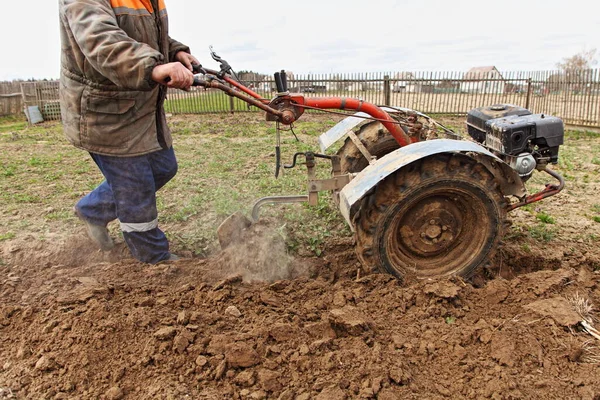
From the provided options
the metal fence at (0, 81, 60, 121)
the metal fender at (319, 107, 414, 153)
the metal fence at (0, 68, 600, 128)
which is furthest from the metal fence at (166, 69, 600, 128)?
the metal fender at (319, 107, 414, 153)

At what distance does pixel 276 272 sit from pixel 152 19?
6.36 ft

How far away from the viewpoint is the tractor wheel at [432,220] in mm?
2988

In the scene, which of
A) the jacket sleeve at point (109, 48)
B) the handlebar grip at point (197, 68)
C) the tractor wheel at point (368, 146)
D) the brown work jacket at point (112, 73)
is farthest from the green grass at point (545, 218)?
the jacket sleeve at point (109, 48)

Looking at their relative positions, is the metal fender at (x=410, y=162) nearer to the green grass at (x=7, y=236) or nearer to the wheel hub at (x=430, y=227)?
the wheel hub at (x=430, y=227)

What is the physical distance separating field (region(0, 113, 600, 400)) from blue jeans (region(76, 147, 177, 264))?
0.20 meters

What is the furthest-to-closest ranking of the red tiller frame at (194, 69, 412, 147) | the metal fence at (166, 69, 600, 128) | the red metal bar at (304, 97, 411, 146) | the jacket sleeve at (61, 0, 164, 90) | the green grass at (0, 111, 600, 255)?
the metal fence at (166, 69, 600, 128), the green grass at (0, 111, 600, 255), the red metal bar at (304, 97, 411, 146), the red tiller frame at (194, 69, 412, 147), the jacket sleeve at (61, 0, 164, 90)

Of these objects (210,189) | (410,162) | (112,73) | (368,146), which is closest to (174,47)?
(112,73)

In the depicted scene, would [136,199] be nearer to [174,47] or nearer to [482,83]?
[174,47]

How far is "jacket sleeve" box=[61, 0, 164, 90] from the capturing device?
252 cm

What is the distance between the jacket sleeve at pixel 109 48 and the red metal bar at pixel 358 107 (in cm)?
118

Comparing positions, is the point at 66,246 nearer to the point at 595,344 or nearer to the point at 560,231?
the point at 595,344

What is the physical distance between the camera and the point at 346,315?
8.27 feet

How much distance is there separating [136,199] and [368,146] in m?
2.03

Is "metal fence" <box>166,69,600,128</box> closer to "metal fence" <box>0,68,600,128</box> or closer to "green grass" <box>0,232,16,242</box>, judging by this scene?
"metal fence" <box>0,68,600,128</box>
